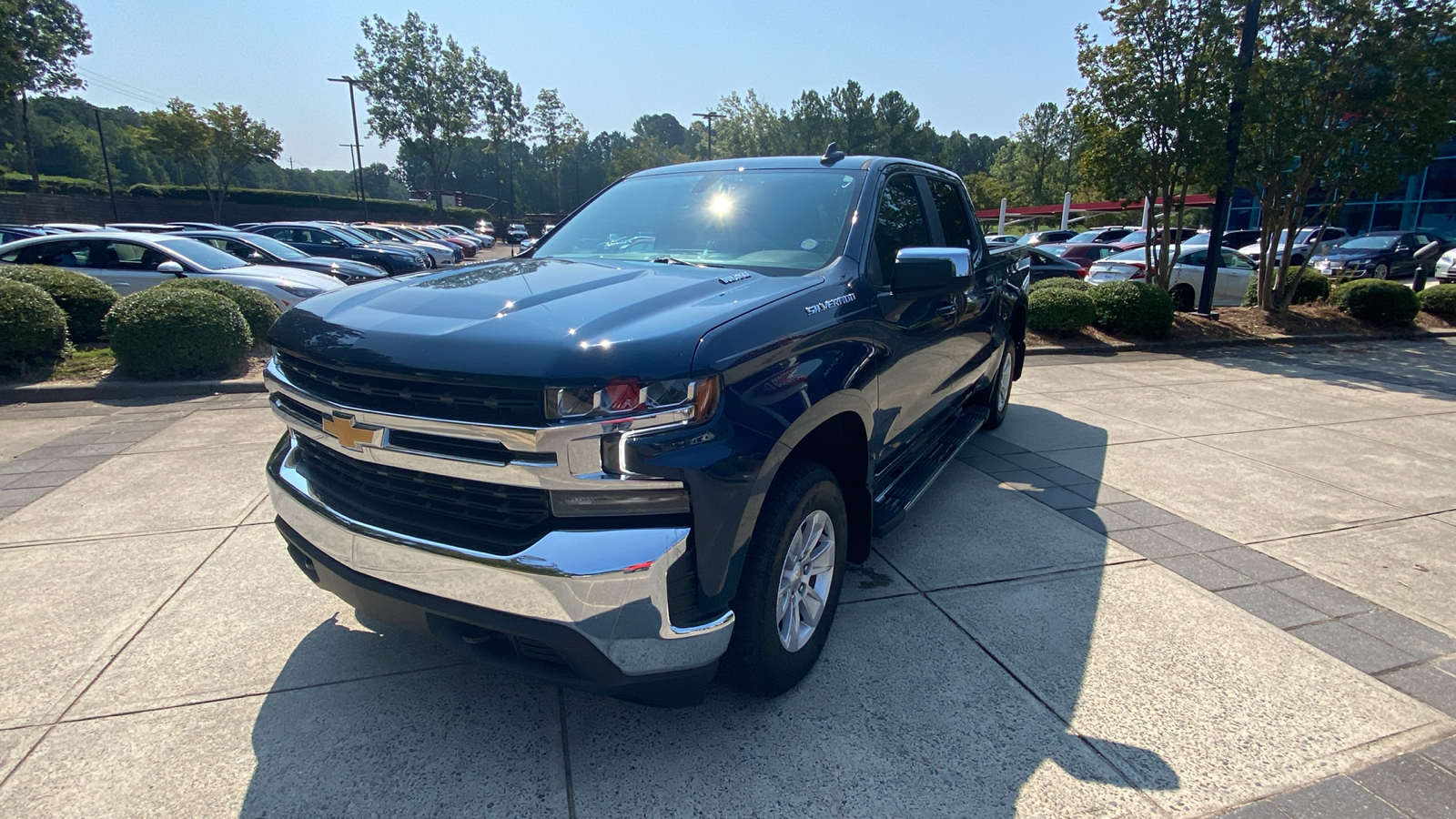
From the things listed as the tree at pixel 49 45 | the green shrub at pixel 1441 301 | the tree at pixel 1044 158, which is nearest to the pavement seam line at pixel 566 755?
the green shrub at pixel 1441 301

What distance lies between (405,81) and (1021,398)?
57456mm

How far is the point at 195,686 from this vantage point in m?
2.81

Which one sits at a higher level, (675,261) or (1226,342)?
(675,261)

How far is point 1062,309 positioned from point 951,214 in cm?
696

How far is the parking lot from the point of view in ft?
7.68

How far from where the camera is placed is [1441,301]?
46.0 feet

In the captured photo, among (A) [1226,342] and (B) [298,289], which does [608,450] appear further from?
(A) [1226,342]

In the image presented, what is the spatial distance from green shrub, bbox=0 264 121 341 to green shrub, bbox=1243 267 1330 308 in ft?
58.5

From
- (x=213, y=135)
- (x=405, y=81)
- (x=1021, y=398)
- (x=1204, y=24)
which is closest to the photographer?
(x=1021, y=398)

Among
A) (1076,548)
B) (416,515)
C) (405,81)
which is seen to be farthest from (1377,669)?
(405,81)

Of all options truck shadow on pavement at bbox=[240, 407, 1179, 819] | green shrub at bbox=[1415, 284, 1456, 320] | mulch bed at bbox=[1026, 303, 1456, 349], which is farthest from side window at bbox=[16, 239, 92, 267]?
green shrub at bbox=[1415, 284, 1456, 320]

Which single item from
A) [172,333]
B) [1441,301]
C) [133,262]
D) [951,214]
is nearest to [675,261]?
[951,214]

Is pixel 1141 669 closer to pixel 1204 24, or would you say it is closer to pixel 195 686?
pixel 195 686

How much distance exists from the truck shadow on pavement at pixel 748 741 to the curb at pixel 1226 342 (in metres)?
8.25
